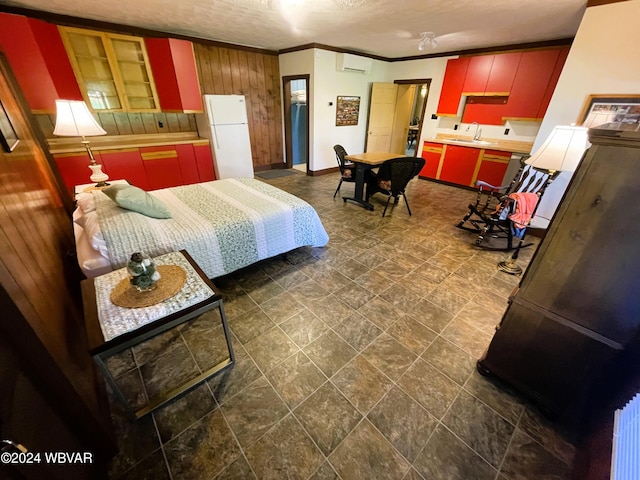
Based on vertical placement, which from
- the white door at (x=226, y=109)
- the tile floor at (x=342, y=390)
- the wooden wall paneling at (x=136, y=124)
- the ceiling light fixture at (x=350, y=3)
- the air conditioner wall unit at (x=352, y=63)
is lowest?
the tile floor at (x=342, y=390)

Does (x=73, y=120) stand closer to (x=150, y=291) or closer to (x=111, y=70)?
(x=111, y=70)

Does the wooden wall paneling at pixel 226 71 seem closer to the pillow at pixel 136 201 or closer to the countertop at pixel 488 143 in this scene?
the pillow at pixel 136 201

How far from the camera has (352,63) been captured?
195 inches

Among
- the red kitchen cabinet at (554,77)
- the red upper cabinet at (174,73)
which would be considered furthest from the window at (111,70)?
the red kitchen cabinet at (554,77)

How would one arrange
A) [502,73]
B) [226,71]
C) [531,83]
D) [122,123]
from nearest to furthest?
[122,123], [531,83], [502,73], [226,71]

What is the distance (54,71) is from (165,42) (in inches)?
54.8

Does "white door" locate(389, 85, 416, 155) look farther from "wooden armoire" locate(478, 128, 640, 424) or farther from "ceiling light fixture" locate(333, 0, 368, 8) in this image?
"wooden armoire" locate(478, 128, 640, 424)

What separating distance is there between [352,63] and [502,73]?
2.59 metres

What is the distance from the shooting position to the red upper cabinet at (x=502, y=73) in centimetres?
409

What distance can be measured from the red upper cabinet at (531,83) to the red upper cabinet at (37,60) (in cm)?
648

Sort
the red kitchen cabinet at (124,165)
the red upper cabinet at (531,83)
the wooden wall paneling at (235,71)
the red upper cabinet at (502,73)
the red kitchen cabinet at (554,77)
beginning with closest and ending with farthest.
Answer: the red kitchen cabinet at (124,165)
the red kitchen cabinet at (554,77)
the red upper cabinet at (531,83)
the red upper cabinet at (502,73)
the wooden wall paneling at (235,71)

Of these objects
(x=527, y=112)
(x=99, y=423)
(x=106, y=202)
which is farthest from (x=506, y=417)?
(x=527, y=112)

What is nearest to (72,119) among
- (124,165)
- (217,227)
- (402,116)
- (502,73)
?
(124,165)

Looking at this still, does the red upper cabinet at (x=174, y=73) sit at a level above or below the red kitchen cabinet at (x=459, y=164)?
above
